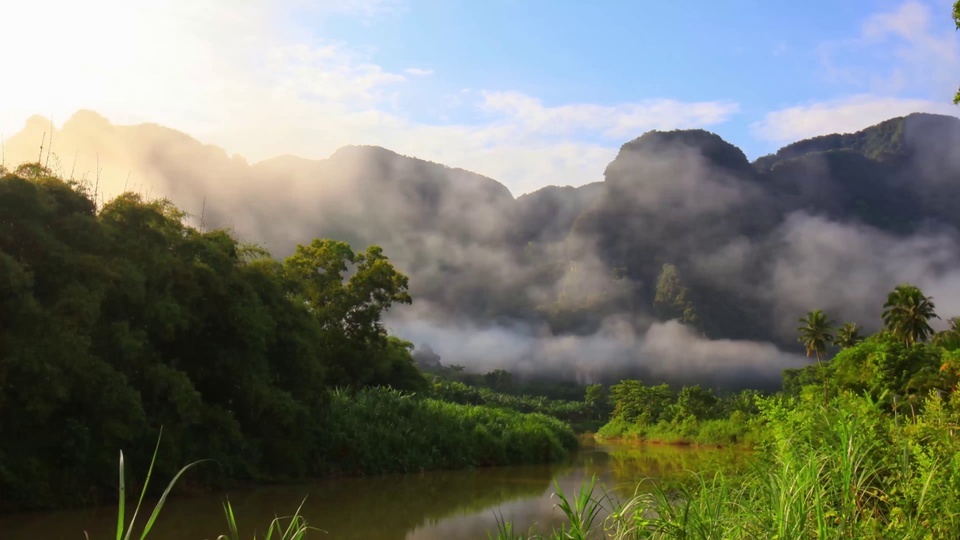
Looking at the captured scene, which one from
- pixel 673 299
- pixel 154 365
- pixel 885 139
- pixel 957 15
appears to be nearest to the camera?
pixel 957 15

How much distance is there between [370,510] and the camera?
49.5 feet

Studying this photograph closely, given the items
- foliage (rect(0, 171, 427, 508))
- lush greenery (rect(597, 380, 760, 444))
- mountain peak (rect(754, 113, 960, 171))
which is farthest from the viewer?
mountain peak (rect(754, 113, 960, 171))

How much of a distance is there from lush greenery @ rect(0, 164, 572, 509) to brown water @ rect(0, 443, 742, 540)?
0.92m

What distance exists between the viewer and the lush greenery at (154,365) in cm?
1262

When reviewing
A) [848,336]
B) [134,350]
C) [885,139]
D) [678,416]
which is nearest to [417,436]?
[134,350]

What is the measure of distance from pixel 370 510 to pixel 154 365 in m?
5.04

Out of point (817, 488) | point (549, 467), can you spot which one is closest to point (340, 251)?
point (549, 467)

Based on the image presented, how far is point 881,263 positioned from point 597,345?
157 ft

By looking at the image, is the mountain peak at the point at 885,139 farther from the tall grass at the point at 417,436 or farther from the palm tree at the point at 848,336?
the tall grass at the point at 417,436

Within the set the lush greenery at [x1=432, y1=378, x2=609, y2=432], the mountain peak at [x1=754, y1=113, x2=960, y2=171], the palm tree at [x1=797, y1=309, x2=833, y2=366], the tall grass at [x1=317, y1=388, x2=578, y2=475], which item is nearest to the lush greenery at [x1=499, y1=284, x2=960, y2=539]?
the tall grass at [x1=317, y1=388, x2=578, y2=475]

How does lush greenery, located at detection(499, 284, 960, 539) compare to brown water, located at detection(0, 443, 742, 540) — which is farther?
brown water, located at detection(0, 443, 742, 540)

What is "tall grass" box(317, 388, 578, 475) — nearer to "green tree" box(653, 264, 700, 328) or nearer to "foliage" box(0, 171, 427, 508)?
"foliage" box(0, 171, 427, 508)

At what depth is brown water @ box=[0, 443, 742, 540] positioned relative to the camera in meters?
11.9

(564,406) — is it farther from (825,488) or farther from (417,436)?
(825,488)
